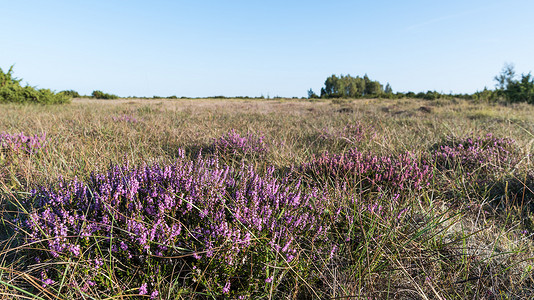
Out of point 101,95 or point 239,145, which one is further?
point 101,95

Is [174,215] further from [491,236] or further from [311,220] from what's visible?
[491,236]

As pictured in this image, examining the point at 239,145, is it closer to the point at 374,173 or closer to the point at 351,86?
the point at 374,173

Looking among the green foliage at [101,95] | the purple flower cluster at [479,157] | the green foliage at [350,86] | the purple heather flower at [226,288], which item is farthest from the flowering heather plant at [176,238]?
the green foliage at [350,86]

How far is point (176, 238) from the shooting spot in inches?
56.6

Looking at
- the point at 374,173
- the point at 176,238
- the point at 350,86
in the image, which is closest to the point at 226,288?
the point at 176,238

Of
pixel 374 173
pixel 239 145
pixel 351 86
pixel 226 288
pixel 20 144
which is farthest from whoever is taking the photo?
pixel 351 86

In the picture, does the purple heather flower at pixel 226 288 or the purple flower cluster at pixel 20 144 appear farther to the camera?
the purple flower cluster at pixel 20 144

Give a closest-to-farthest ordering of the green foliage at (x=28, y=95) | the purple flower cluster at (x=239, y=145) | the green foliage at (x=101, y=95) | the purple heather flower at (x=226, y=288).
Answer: the purple heather flower at (x=226, y=288), the purple flower cluster at (x=239, y=145), the green foliage at (x=28, y=95), the green foliage at (x=101, y=95)

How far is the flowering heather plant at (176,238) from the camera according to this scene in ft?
4.44

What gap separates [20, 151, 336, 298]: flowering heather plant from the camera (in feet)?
4.44

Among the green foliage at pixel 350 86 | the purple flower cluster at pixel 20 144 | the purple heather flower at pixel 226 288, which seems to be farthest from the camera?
the green foliage at pixel 350 86

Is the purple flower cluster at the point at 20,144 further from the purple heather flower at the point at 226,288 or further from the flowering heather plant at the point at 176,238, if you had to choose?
the purple heather flower at the point at 226,288

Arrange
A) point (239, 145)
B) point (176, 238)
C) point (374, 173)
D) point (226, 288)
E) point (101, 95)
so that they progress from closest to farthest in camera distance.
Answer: point (226, 288), point (176, 238), point (374, 173), point (239, 145), point (101, 95)

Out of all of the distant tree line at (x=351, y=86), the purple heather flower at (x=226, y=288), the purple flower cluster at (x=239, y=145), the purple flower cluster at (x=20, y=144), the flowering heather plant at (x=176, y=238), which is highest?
the distant tree line at (x=351, y=86)
